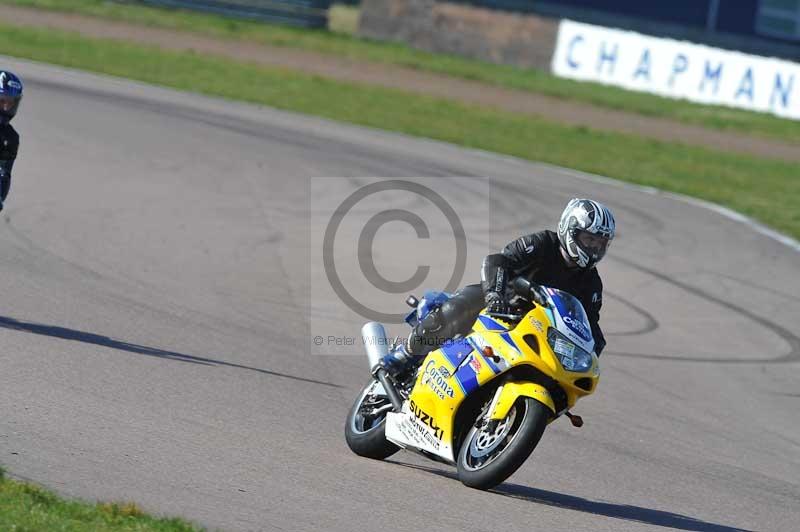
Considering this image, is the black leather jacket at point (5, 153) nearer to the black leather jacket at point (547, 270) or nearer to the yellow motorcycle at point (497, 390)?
the yellow motorcycle at point (497, 390)

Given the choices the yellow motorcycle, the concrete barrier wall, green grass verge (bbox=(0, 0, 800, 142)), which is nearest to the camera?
the yellow motorcycle

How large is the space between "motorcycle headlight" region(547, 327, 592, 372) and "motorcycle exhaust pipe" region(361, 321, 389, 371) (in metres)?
1.39

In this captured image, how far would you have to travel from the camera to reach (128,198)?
48.0ft

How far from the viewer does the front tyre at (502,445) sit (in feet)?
20.2

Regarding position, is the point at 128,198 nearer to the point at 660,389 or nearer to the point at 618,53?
the point at 660,389

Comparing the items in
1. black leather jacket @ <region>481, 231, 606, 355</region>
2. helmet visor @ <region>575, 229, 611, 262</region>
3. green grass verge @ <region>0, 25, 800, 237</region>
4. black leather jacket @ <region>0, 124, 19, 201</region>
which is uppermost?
helmet visor @ <region>575, 229, 611, 262</region>

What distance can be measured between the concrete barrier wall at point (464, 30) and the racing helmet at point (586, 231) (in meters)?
26.3

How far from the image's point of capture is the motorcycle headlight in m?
6.29

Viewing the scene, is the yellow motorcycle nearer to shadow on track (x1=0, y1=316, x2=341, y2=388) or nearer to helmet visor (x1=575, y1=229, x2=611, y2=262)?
helmet visor (x1=575, y1=229, x2=611, y2=262)

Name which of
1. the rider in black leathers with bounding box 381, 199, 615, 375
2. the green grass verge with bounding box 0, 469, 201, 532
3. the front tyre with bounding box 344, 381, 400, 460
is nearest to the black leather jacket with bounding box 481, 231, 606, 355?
the rider in black leathers with bounding box 381, 199, 615, 375

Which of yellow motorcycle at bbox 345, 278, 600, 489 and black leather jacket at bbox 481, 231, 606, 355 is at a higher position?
black leather jacket at bbox 481, 231, 606, 355

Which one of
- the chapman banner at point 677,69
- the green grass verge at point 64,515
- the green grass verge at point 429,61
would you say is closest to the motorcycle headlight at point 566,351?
the green grass verge at point 64,515

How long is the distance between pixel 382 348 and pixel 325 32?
27663 mm

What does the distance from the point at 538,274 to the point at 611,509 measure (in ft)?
4.35
